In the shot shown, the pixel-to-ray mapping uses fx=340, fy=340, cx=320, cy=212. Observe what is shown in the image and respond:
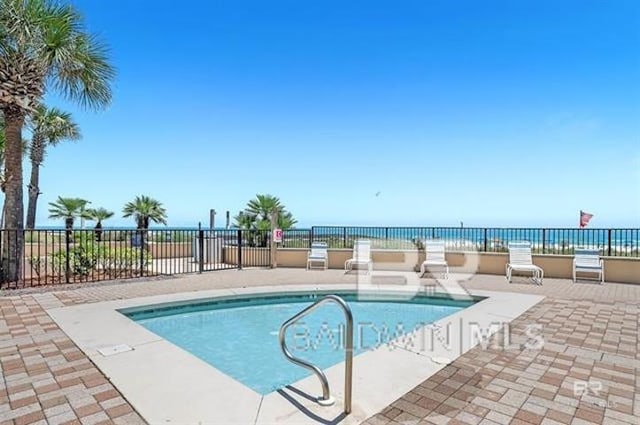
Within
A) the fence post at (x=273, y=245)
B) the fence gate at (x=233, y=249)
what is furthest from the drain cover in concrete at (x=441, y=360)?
the fence gate at (x=233, y=249)

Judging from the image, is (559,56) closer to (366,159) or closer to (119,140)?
(366,159)

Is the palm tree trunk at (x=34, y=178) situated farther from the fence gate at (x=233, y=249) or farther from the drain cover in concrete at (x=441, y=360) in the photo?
the drain cover in concrete at (x=441, y=360)

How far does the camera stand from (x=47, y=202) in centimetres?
1900

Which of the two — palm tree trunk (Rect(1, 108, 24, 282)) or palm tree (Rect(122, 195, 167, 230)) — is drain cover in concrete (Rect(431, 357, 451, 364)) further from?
palm tree (Rect(122, 195, 167, 230))

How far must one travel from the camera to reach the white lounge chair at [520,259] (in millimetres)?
8070

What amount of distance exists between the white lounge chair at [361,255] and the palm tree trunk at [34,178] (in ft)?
40.5

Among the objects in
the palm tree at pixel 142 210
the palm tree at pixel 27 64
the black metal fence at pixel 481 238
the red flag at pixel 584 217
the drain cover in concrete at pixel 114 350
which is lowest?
the drain cover in concrete at pixel 114 350

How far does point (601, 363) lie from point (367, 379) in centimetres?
226

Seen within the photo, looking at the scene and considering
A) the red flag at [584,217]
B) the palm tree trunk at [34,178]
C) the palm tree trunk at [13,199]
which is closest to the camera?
the palm tree trunk at [13,199]

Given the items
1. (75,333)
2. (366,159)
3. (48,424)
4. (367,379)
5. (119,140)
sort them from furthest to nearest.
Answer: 1. (366,159)
2. (119,140)
3. (75,333)
4. (367,379)
5. (48,424)

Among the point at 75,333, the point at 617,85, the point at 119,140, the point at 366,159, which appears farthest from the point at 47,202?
the point at 617,85

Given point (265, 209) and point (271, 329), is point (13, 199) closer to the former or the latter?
point (271, 329)

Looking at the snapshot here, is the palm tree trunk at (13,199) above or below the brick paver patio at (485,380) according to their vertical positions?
above

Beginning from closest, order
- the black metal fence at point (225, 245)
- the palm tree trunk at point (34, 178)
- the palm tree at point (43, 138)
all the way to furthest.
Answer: the black metal fence at point (225, 245) → the palm tree at point (43, 138) → the palm tree trunk at point (34, 178)
